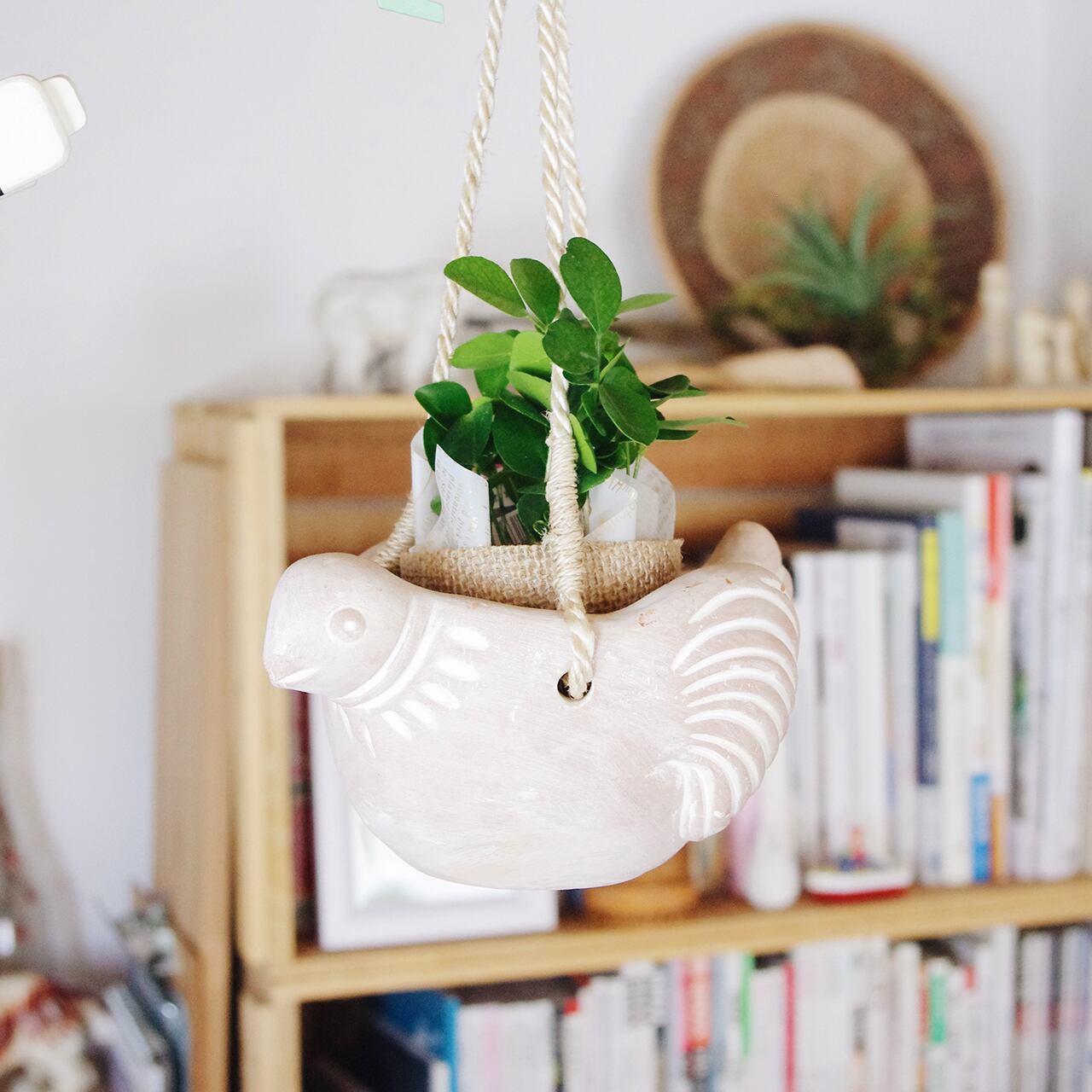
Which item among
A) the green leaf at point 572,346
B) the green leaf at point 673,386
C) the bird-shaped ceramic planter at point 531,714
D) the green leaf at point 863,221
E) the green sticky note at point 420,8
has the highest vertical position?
the green leaf at point 863,221

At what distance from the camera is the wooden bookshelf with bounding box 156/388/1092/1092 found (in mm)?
1070

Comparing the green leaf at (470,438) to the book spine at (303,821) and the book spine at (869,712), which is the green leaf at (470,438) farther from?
the book spine at (869,712)

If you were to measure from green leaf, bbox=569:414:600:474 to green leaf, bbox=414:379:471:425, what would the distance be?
5 cm

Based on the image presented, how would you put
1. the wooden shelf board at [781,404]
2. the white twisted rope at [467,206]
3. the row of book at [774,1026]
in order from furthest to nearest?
the row of book at [774,1026], the wooden shelf board at [781,404], the white twisted rope at [467,206]

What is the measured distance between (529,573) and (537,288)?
114 millimetres

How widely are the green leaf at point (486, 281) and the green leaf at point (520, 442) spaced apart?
0.04m

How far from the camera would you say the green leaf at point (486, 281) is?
50 centimetres

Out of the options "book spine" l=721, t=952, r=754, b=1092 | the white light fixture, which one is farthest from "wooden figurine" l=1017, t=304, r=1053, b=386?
the white light fixture

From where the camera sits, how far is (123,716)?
135 centimetres

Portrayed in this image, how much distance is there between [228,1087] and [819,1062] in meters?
0.58

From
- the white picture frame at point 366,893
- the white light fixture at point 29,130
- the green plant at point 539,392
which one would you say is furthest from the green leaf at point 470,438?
the white picture frame at point 366,893

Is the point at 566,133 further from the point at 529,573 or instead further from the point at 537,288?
the point at 529,573

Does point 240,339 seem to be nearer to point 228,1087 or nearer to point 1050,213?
point 228,1087

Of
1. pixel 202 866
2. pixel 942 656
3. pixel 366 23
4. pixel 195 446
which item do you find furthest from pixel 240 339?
pixel 942 656
